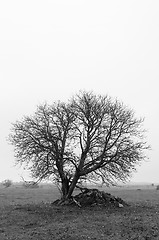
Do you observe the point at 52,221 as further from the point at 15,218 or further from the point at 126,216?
the point at 126,216

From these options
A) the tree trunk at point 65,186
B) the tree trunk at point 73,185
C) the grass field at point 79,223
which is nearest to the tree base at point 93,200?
the tree trunk at point 73,185

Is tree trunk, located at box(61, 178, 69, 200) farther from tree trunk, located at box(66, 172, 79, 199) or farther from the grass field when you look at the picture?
the grass field

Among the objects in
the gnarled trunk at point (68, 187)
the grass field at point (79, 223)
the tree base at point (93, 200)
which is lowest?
the grass field at point (79, 223)

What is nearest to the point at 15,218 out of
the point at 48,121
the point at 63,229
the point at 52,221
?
the point at 52,221

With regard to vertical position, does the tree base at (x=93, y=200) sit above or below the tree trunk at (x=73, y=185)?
below

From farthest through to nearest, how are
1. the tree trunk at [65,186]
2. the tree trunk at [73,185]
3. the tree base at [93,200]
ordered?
the tree trunk at [65,186] < the tree trunk at [73,185] < the tree base at [93,200]

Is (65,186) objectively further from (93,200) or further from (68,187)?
(93,200)

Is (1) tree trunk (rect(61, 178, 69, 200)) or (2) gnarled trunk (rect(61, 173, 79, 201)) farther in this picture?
(1) tree trunk (rect(61, 178, 69, 200))

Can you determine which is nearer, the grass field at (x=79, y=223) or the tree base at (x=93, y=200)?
the grass field at (x=79, y=223)

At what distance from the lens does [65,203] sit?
2856 centimetres

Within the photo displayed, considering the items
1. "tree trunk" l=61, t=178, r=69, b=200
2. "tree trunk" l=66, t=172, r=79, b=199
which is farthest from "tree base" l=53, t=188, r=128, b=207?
"tree trunk" l=61, t=178, r=69, b=200

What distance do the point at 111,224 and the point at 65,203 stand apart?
8683mm

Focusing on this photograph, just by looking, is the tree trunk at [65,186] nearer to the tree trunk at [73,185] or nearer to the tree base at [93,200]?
the tree trunk at [73,185]

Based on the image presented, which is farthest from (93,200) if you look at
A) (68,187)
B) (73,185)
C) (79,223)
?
(79,223)
